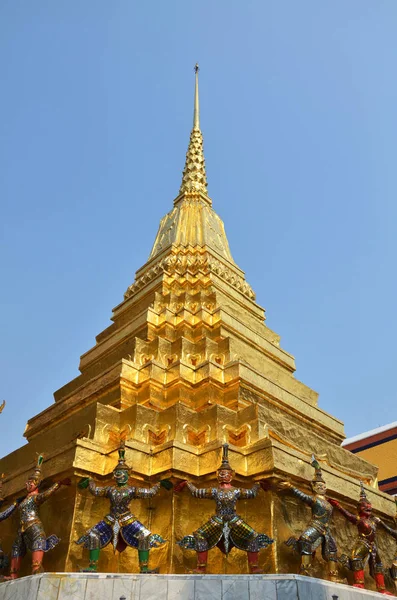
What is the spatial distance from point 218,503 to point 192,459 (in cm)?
169

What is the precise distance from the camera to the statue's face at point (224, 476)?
939 centimetres

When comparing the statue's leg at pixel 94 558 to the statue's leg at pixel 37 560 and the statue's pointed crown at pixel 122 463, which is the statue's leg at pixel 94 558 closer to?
the statue's leg at pixel 37 560

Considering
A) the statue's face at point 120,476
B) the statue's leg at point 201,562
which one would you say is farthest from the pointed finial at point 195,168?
the statue's leg at point 201,562

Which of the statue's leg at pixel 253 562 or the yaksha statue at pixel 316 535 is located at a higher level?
the yaksha statue at pixel 316 535

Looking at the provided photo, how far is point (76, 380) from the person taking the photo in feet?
53.5

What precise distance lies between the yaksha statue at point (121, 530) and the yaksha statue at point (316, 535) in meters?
2.43

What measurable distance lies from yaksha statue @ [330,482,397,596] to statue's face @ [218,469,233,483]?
2256 mm

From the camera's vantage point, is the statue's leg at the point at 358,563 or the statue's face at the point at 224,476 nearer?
the statue's face at the point at 224,476

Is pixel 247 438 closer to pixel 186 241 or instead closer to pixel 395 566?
pixel 395 566

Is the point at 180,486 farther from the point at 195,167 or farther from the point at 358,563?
the point at 195,167

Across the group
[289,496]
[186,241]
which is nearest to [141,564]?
[289,496]

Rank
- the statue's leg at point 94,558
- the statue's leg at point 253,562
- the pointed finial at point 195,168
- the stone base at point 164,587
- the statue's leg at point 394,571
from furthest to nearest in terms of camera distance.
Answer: the pointed finial at point 195,168 < the statue's leg at point 394,571 < the statue's leg at point 253,562 < the statue's leg at point 94,558 < the stone base at point 164,587

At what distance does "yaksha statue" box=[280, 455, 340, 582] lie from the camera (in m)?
9.33

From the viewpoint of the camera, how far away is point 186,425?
38.4ft
